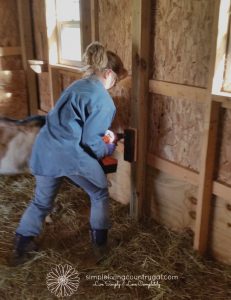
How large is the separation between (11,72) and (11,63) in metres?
0.18

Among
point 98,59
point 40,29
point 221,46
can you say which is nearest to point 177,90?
point 221,46

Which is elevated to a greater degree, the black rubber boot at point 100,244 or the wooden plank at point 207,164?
the wooden plank at point 207,164

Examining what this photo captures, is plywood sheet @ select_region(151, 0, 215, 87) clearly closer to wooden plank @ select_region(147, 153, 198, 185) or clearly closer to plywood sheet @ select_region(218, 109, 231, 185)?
plywood sheet @ select_region(218, 109, 231, 185)

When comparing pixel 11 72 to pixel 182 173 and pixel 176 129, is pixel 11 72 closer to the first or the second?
pixel 176 129

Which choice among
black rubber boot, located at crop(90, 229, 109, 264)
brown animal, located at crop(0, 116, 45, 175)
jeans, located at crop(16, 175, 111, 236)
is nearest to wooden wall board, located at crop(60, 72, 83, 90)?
brown animal, located at crop(0, 116, 45, 175)

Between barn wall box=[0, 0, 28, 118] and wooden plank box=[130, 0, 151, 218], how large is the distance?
92.1 inches

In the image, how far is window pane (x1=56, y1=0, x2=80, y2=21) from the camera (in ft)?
12.4

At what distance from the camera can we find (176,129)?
264 cm

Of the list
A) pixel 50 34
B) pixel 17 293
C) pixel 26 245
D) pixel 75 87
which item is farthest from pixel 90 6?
pixel 17 293

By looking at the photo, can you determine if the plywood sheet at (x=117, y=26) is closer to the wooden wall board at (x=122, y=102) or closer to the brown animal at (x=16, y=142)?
the wooden wall board at (x=122, y=102)

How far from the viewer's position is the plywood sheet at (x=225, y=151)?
7.43 ft

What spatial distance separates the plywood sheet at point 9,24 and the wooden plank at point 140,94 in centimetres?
250

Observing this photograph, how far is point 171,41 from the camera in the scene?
8.19ft

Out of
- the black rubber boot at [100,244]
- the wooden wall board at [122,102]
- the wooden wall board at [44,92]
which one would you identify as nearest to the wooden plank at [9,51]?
the wooden wall board at [44,92]
